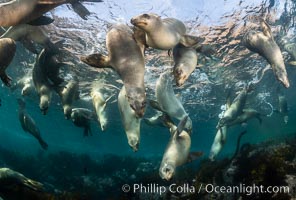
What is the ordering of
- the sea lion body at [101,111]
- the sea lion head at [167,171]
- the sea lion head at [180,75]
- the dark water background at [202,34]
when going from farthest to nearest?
the dark water background at [202,34], the sea lion body at [101,111], the sea lion head at [167,171], the sea lion head at [180,75]

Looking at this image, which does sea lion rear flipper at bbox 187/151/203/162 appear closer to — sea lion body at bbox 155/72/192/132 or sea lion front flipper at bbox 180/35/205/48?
sea lion body at bbox 155/72/192/132

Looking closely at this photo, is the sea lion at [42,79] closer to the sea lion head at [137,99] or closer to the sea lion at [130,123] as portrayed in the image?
the sea lion at [130,123]

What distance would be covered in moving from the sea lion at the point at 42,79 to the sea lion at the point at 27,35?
0.82ft

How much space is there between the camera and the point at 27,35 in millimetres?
5953

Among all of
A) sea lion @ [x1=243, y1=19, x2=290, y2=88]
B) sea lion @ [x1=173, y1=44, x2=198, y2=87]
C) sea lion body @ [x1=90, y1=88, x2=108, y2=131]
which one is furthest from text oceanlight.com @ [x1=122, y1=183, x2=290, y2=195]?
sea lion @ [x1=173, y1=44, x2=198, y2=87]

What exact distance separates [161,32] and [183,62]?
596mm

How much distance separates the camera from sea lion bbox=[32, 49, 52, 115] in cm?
600

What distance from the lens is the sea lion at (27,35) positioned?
5.45 meters

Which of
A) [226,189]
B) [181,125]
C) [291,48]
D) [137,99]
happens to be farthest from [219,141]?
[137,99]

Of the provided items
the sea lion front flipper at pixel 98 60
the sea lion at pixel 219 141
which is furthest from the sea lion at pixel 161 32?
the sea lion at pixel 219 141

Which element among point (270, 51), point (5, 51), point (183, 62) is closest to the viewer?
point (5, 51)

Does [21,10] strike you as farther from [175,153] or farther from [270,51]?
[270,51]

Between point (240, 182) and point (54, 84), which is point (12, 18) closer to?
point (54, 84)

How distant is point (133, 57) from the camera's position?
3.95 meters
